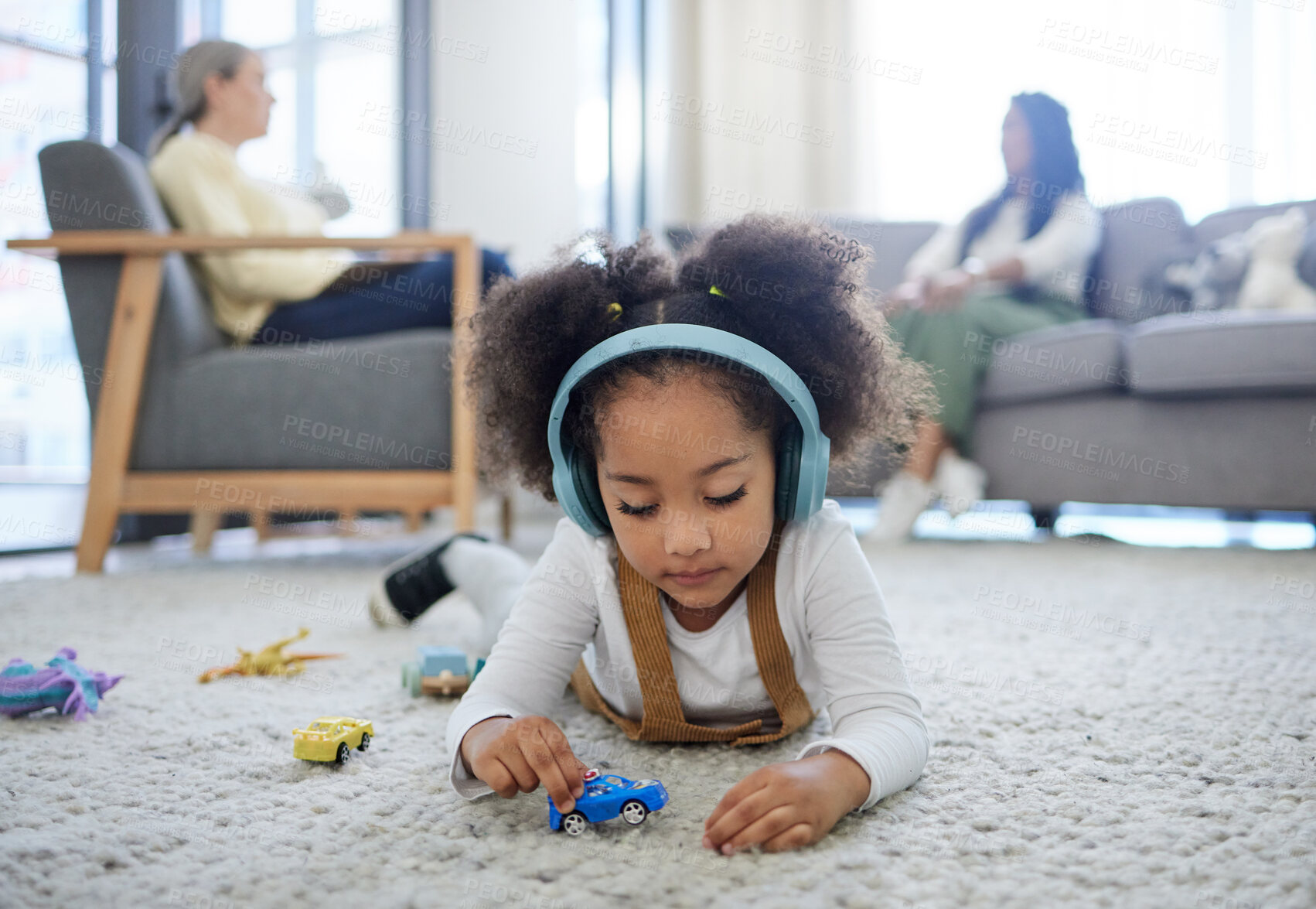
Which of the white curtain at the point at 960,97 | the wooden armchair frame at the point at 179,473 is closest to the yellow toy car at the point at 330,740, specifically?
the wooden armchair frame at the point at 179,473

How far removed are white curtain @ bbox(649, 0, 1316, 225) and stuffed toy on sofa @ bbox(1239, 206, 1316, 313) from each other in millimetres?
549

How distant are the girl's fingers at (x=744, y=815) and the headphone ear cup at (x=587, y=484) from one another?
0.27 meters

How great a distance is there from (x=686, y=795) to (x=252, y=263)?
165 centimetres

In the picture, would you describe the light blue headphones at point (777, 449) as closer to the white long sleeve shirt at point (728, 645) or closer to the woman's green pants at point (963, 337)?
the white long sleeve shirt at point (728, 645)

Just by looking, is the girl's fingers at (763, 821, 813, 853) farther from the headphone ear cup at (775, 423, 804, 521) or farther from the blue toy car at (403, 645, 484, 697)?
the blue toy car at (403, 645, 484, 697)

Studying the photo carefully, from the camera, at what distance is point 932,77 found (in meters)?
3.70

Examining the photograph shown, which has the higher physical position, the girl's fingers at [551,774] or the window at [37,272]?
the window at [37,272]

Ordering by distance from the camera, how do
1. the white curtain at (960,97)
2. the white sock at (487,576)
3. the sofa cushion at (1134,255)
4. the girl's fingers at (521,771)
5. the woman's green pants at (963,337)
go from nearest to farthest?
the girl's fingers at (521,771)
the white sock at (487,576)
the woman's green pants at (963,337)
the sofa cushion at (1134,255)
the white curtain at (960,97)

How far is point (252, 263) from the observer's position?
6.30 feet

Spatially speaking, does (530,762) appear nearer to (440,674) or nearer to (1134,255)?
(440,674)

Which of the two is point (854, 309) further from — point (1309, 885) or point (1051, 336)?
point (1051, 336)

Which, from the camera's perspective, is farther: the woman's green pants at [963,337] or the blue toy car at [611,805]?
the woman's green pants at [963,337]

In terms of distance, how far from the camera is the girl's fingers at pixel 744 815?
0.55 m

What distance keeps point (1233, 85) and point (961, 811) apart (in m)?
3.45
